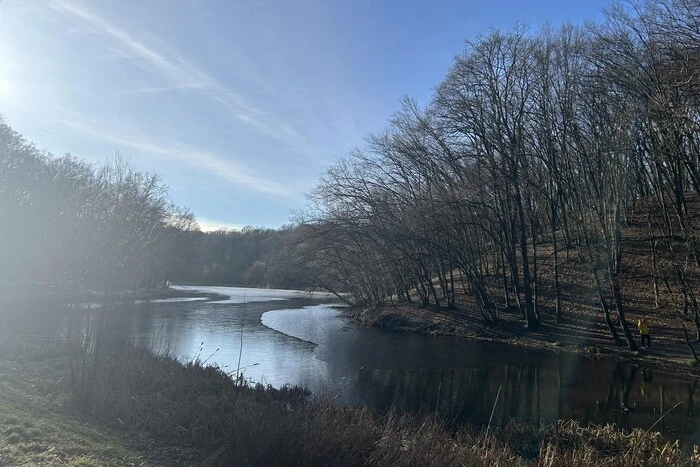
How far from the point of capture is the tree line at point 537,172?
2091cm

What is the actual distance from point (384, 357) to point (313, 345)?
189 inches

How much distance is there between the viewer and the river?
1526 cm

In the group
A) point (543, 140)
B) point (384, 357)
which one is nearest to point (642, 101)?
point (543, 140)

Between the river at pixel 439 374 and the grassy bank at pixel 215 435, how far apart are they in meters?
1.99

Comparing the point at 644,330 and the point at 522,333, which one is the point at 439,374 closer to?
the point at 644,330

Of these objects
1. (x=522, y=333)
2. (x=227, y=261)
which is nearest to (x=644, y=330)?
(x=522, y=333)

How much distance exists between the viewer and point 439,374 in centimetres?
2102

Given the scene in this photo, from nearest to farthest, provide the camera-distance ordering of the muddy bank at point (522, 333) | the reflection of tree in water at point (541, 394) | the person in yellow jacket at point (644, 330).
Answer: the reflection of tree in water at point (541, 394), the muddy bank at point (522, 333), the person in yellow jacket at point (644, 330)

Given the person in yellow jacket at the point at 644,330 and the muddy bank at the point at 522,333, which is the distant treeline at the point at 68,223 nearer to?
the muddy bank at the point at 522,333

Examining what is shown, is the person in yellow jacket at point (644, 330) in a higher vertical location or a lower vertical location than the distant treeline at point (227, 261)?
lower

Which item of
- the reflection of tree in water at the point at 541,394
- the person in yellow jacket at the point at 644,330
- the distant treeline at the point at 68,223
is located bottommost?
the reflection of tree in water at the point at 541,394

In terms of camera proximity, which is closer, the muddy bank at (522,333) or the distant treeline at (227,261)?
the muddy bank at (522,333)

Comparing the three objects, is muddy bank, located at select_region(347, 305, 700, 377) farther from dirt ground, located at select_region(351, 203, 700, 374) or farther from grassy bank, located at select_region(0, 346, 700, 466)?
grassy bank, located at select_region(0, 346, 700, 466)

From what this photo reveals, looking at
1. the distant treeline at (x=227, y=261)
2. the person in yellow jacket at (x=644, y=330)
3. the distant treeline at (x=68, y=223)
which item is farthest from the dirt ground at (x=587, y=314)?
the distant treeline at (x=227, y=261)
